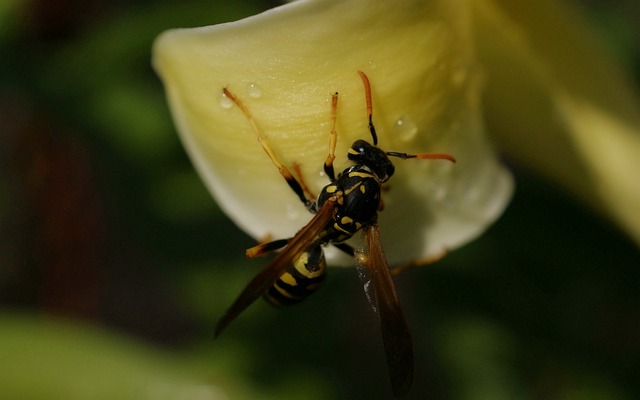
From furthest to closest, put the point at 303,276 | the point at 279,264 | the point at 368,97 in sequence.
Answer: the point at 303,276 < the point at 279,264 < the point at 368,97

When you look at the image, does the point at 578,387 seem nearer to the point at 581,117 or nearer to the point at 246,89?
the point at 581,117

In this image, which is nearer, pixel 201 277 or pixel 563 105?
pixel 563 105

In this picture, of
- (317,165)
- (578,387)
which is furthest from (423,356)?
(317,165)

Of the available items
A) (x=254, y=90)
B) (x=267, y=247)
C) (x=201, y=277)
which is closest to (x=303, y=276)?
(x=267, y=247)

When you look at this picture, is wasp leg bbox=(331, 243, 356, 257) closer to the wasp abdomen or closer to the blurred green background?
the wasp abdomen

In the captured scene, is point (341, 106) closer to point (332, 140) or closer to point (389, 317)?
point (332, 140)

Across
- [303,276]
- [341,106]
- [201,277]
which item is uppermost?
[341,106]

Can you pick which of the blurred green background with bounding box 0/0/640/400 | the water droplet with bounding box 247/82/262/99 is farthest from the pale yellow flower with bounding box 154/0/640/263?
the blurred green background with bounding box 0/0/640/400
